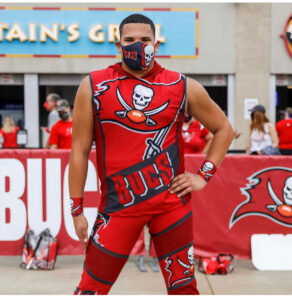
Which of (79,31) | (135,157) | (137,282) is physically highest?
(79,31)

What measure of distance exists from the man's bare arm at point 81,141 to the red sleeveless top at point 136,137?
0.04m

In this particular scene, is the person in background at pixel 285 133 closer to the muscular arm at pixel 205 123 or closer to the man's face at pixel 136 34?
the muscular arm at pixel 205 123

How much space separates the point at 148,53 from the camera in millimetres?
2486

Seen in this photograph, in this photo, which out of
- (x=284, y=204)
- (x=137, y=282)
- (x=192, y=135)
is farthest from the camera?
(x=192, y=135)

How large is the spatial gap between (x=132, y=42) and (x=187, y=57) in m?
12.0

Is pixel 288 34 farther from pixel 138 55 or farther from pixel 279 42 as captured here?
pixel 138 55

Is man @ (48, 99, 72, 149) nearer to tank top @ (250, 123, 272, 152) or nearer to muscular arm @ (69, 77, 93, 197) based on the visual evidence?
tank top @ (250, 123, 272, 152)

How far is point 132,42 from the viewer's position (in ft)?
8.23

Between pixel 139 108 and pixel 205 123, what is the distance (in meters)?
0.43

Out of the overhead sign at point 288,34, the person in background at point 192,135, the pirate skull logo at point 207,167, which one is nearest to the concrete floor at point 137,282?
the person in background at point 192,135

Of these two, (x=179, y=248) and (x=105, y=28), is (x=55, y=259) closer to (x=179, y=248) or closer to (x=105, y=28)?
(x=179, y=248)

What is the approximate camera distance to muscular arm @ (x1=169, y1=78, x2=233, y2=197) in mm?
2570

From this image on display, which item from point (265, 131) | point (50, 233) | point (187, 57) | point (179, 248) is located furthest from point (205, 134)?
point (187, 57)

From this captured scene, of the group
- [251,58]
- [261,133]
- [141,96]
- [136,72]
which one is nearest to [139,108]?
[141,96]
